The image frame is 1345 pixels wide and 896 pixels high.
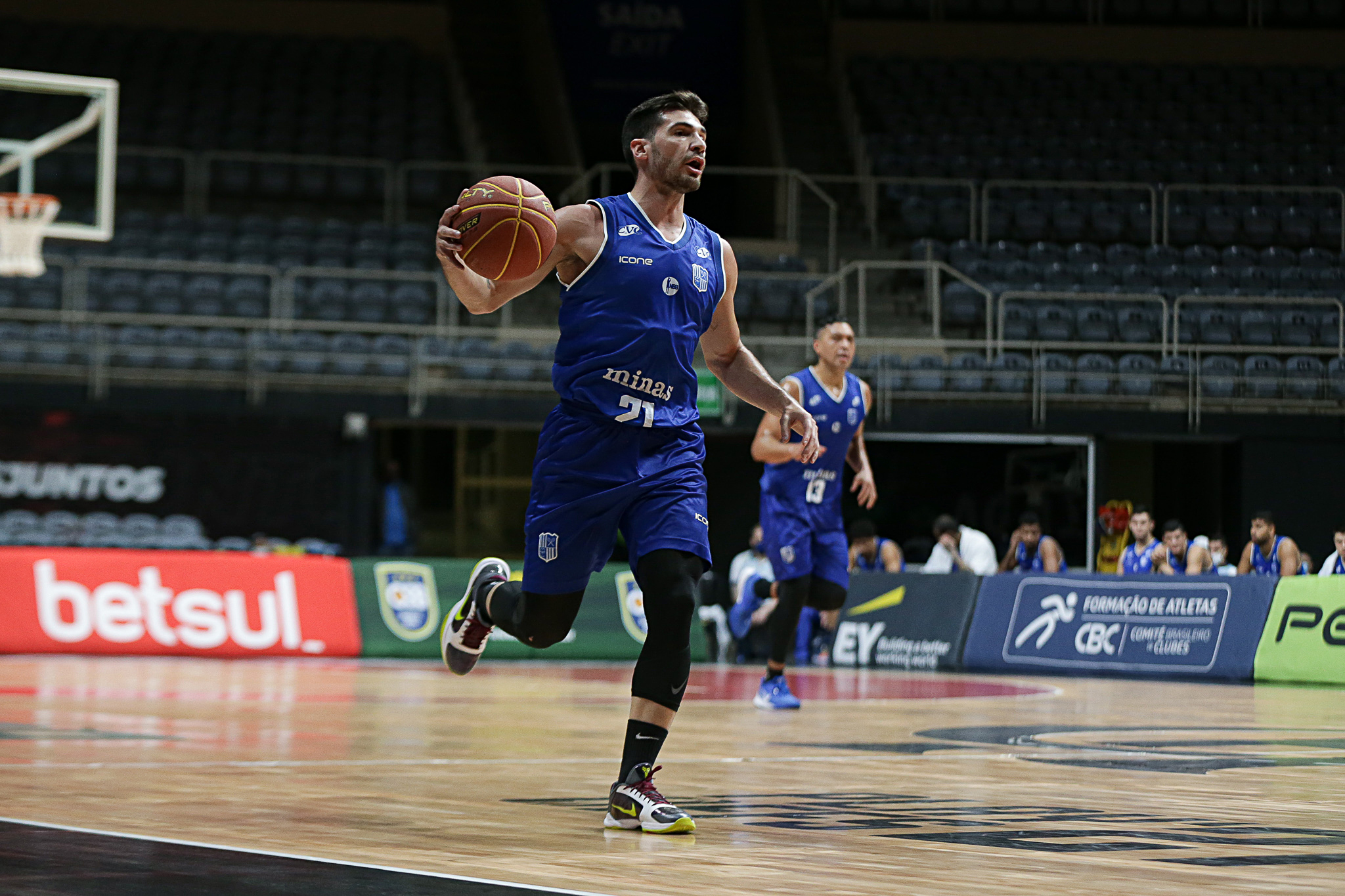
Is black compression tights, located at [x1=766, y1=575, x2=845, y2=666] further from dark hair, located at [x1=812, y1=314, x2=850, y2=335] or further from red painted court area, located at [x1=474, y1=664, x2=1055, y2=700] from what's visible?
dark hair, located at [x1=812, y1=314, x2=850, y2=335]

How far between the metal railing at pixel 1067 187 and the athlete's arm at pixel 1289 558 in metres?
8.74

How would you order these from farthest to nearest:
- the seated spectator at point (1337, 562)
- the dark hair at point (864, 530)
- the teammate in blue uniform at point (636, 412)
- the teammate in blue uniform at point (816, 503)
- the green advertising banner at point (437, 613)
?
1. the dark hair at point (864, 530)
2. the green advertising banner at point (437, 613)
3. the seated spectator at point (1337, 562)
4. the teammate in blue uniform at point (816, 503)
5. the teammate in blue uniform at point (636, 412)

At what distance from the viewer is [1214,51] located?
30531 millimetres

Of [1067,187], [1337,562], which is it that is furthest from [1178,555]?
[1067,187]

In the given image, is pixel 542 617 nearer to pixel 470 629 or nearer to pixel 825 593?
pixel 470 629

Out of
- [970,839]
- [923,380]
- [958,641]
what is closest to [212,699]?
[970,839]

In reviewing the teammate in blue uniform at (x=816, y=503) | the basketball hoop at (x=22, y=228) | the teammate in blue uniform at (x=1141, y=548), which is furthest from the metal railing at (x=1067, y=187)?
the teammate in blue uniform at (x=816, y=503)

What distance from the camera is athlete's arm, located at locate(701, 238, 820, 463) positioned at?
536 cm

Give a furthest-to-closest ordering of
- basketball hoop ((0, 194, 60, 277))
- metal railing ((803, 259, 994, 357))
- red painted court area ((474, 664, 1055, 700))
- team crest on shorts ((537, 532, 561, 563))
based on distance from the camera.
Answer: metal railing ((803, 259, 994, 357)), basketball hoop ((0, 194, 60, 277)), red painted court area ((474, 664, 1055, 700)), team crest on shorts ((537, 532, 561, 563))

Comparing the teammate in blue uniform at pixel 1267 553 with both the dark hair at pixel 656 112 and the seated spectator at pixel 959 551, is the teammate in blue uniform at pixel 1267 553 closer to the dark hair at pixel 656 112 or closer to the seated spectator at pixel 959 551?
the seated spectator at pixel 959 551

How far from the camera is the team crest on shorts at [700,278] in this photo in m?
5.14

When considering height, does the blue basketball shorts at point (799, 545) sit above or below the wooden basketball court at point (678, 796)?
above

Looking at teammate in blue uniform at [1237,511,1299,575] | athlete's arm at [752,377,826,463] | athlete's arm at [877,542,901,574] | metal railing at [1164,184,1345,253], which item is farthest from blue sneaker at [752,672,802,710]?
metal railing at [1164,184,1345,253]

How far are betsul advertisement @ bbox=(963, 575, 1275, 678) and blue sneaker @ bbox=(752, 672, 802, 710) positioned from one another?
5910 mm
